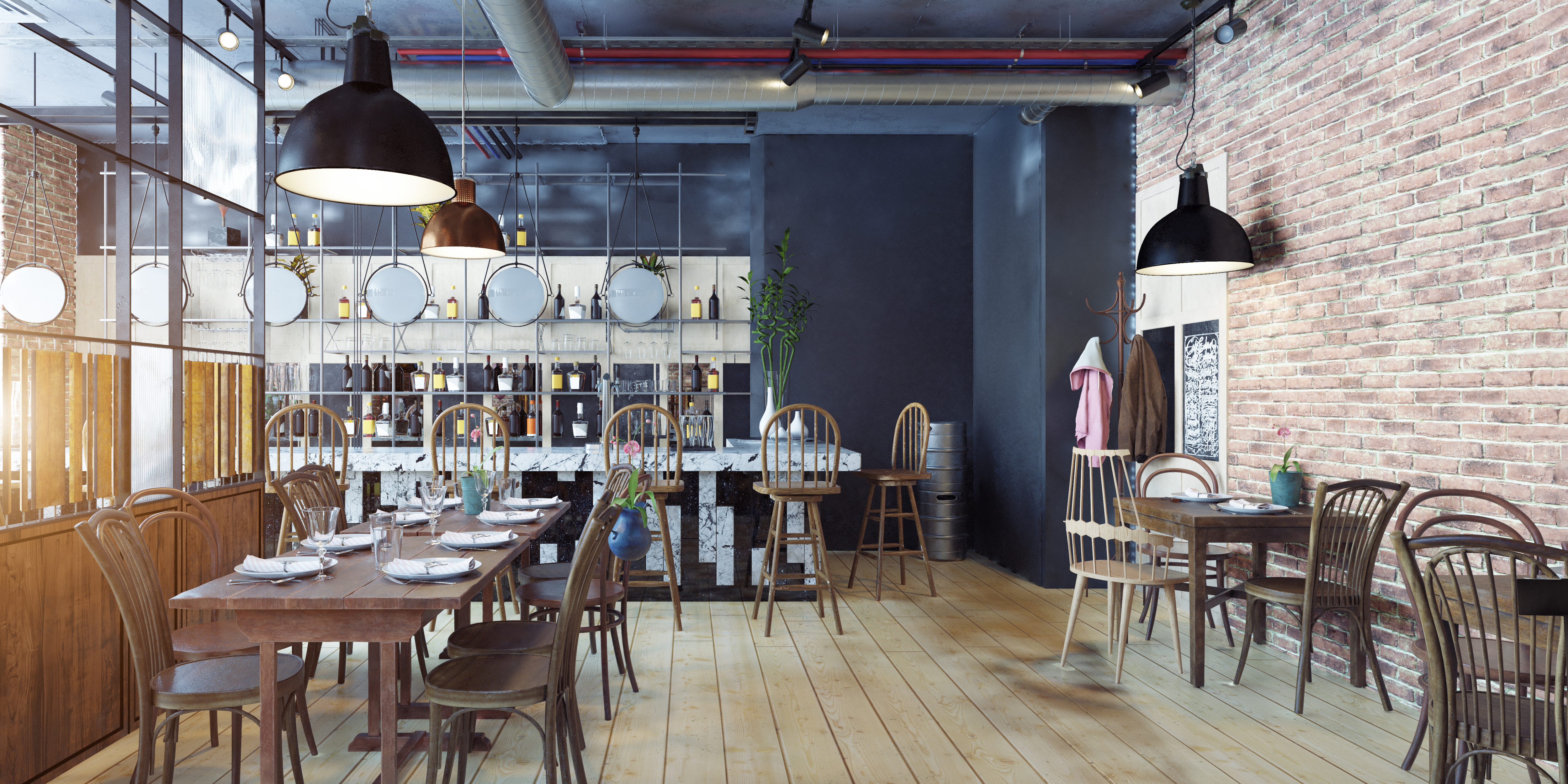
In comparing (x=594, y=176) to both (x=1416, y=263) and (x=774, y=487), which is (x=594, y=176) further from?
(x=1416, y=263)

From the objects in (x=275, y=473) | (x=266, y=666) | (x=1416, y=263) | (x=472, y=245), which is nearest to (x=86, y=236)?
(x=275, y=473)

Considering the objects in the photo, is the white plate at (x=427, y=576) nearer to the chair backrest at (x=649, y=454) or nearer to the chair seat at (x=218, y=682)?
the chair seat at (x=218, y=682)

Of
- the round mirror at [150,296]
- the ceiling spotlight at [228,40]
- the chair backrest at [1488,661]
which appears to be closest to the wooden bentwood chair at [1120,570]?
the chair backrest at [1488,661]

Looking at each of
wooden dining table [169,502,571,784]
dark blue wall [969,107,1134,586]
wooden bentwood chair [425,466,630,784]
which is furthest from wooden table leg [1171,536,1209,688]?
wooden dining table [169,502,571,784]

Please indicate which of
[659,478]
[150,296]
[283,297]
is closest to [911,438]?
[659,478]

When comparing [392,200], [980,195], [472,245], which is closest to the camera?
[392,200]

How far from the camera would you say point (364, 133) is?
251 centimetres

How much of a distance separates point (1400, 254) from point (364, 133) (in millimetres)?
4116

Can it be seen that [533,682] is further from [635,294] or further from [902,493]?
[635,294]

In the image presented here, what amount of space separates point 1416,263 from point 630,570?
4.31 m

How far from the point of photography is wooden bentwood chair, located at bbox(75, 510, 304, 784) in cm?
251

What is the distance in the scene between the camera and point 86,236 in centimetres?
780

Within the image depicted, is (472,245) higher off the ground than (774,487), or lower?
higher

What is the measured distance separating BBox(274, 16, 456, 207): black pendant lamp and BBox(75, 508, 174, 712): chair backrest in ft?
3.65
